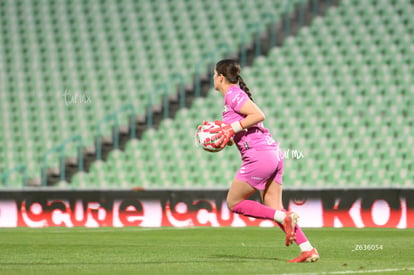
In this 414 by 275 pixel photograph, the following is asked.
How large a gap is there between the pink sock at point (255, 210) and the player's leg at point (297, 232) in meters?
0.17

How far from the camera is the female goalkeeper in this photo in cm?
725

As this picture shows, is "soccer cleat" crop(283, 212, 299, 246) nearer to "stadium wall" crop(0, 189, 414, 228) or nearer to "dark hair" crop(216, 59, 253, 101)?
"dark hair" crop(216, 59, 253, 101)

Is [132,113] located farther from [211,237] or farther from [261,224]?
[211,237]

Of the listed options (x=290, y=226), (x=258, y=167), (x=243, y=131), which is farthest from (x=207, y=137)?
(x=290, y=226)

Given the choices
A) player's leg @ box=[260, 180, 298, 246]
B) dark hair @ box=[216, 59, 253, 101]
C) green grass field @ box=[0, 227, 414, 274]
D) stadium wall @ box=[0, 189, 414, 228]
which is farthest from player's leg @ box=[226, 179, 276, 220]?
stadium wall @ box=[0, 189, 414, 228]

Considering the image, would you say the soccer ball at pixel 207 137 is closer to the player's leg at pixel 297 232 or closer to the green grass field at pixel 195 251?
the player's leg at pixel 297 232

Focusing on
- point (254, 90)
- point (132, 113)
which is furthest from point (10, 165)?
point (254, 90)

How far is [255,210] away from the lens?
24.0 ft

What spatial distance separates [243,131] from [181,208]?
7418 millimetres

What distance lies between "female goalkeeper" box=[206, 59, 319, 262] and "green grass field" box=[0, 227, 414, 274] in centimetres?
44

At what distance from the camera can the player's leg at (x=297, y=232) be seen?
24.0 ft

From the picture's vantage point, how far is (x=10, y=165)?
18.3 meters

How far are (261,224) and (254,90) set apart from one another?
4.51 m

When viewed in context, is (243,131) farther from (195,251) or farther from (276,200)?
(195,251)
